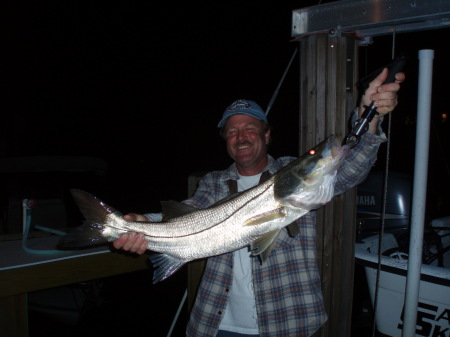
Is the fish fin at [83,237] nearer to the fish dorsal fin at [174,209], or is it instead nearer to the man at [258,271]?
the man at [258,271]

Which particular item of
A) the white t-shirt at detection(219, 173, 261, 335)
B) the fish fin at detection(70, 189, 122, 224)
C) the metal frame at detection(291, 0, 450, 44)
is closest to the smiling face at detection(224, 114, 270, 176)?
the white t-shirt at detection(219, 173, 261, 335)

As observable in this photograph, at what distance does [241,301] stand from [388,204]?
3347 millimetres

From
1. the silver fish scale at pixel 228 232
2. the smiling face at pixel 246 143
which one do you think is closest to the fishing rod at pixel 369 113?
the silver fish scale at pixel 228 232

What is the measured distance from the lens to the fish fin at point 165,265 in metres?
2.86

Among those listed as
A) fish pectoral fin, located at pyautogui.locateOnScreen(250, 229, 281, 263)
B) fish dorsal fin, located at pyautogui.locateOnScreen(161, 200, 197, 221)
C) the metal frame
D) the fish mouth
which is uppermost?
the metal frame

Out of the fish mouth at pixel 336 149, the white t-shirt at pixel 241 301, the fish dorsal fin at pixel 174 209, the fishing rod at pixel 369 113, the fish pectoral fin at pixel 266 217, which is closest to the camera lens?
the fishing rod at pixel 369 113

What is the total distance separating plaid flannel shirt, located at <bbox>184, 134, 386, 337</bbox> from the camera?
264 centimetres

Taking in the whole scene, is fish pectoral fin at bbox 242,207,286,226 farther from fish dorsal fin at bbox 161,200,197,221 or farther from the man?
fish dorsal fin at bbox 161,200,197,221

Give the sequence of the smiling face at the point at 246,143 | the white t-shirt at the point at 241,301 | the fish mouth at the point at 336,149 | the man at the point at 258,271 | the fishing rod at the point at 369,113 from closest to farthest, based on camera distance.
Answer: the fishing rod at the point at 369,113 < the fish mouth at the point at 336,149 < the man at the point at 258,271 < the white t-shirt at the point at 241,301 < the smiling face at the point at 246,143

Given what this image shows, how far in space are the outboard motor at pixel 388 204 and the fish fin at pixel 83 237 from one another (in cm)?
353

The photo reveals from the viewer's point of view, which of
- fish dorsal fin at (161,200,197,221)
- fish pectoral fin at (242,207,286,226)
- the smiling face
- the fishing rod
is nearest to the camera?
the fishing rod

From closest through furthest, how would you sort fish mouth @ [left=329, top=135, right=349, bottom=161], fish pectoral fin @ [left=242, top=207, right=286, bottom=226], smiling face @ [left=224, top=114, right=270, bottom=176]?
fish mouth @ [left=329, top=135, right=349, bottom=161] → fish pectoral fin @ [left=242, top=207, right=286, bottom=226] → smiling face @ [left=224, top=114, right=270, bottom=176]

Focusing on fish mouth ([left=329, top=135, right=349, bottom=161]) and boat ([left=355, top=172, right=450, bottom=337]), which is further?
boat ([left=355, top=172, right=450, bottom=337])

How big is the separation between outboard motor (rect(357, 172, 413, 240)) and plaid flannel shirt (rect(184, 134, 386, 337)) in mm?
2350
